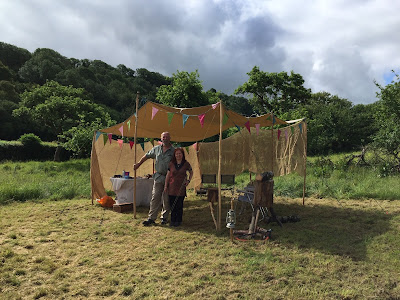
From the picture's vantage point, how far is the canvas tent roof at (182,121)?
16.9 ft

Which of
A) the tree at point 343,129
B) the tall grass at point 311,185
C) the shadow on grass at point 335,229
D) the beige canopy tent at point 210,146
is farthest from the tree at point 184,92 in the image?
the tree at point 343,129

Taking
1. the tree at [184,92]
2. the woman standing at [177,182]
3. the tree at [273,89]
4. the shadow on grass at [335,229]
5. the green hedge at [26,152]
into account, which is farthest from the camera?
the tree at [273,89]

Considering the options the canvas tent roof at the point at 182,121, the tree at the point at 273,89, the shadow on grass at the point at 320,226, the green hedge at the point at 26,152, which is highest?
the tree at the point at 273,89

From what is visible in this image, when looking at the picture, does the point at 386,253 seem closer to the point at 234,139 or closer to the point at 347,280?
the point at 347,280

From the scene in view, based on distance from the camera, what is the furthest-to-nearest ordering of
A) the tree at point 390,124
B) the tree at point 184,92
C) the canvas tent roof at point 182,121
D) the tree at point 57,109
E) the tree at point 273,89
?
the tree at point 273,89 → the tree at point 57,109 → the tree at point 184,92 → the tree at point 390,124 → the canvas tent roof at point 182,121

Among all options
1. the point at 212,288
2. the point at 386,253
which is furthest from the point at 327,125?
the point at 212,288

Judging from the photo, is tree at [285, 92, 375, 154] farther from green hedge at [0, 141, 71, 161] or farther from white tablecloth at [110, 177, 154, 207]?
white tablecloth at [110, 177, 154, 207]

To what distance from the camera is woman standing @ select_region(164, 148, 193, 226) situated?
4.87 m

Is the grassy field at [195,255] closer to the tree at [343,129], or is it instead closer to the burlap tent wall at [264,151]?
the burlap tent wall at [264,151]

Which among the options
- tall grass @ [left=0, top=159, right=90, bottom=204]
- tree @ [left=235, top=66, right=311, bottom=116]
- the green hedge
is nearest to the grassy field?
tall grass @ [left=0, top=159, right=90, bottom=204]

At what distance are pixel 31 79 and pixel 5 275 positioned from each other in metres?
30.9

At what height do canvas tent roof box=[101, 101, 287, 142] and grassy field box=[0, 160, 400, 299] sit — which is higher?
canvas tent roof box=[101, 101, 287, 142]

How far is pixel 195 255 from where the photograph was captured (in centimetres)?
349

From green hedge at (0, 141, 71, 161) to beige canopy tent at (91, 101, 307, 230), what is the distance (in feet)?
34.0
